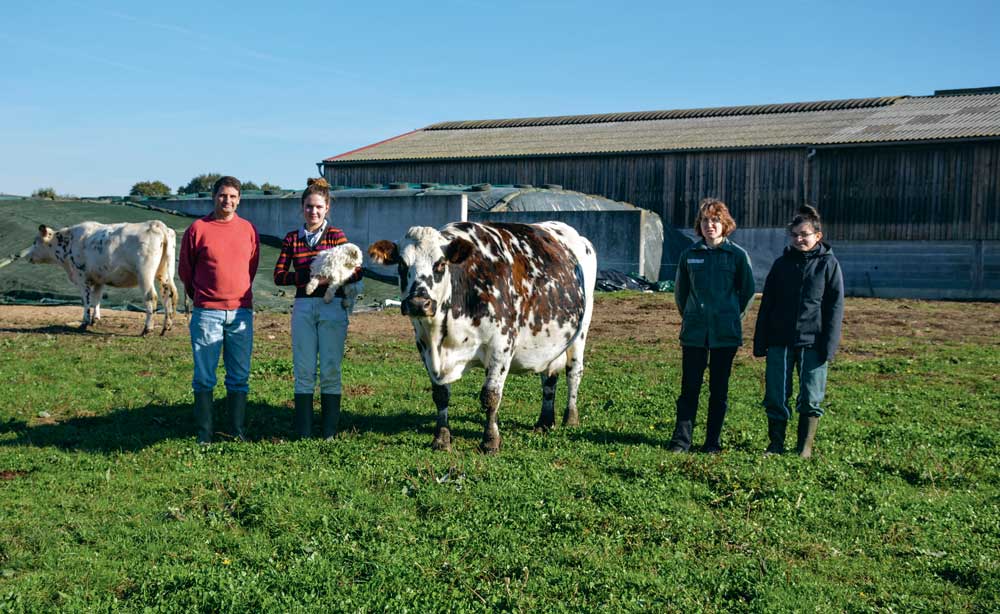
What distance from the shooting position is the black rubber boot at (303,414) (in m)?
8.14

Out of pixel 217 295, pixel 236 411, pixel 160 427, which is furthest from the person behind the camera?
pixel 160 427

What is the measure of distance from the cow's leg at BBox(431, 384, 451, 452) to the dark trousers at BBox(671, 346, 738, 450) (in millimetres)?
2002

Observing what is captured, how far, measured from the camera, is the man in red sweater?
26.2ft

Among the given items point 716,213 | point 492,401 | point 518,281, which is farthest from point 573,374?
point 716,213

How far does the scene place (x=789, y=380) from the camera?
7648 millimetres

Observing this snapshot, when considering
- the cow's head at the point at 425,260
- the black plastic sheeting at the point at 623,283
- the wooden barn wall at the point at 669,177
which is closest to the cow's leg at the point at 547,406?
the cow's head at the point at 425,260

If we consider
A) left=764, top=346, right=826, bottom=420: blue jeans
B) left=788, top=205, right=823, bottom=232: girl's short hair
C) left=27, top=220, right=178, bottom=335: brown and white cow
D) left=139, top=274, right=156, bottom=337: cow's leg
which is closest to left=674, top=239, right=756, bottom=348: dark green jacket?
left=764, top=346, right=826, bottom=420: blue jeans

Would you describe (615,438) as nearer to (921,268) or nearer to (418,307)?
(418,307)

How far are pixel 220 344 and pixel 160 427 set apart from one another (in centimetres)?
132

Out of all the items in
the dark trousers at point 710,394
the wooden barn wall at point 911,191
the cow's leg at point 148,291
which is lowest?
the dark trousers at point 710,394

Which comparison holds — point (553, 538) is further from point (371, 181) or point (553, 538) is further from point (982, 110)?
point (371, 181)

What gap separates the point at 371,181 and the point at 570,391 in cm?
3855

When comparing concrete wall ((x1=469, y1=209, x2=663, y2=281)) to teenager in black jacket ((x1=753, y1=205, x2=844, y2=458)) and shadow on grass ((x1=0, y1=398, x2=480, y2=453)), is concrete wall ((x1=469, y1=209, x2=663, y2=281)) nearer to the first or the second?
shadow on grass ((x1=0, y1=398, x2=480, y2=453))

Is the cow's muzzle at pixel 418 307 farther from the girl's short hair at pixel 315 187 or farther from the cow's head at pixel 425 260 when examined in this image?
the girl's short hair at pixel 315 187
